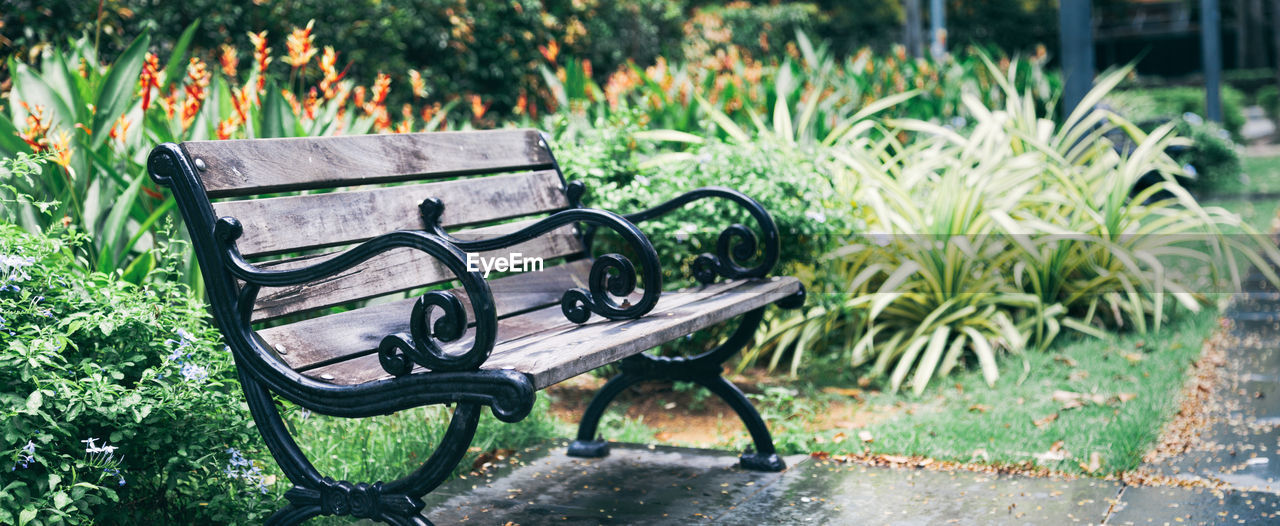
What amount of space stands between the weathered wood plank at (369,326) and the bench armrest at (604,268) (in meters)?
0.18

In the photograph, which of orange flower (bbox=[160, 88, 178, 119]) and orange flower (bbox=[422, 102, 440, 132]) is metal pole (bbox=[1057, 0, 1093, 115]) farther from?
orange flower (bbox=[160, 88, 178, 119])

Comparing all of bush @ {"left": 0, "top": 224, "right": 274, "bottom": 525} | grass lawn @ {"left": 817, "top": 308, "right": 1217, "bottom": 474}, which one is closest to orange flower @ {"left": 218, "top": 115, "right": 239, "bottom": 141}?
bush @ {"left": 0, "top": 224, "right": 274, "bottom": 525}

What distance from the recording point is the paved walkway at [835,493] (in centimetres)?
264

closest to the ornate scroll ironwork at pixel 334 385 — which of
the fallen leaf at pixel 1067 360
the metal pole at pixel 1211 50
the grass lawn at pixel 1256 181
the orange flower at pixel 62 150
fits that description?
the orange flower at pixel 62 150

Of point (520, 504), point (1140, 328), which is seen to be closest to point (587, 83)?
point (1140, 328)

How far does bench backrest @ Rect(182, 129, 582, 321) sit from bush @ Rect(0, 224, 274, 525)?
0.27 m

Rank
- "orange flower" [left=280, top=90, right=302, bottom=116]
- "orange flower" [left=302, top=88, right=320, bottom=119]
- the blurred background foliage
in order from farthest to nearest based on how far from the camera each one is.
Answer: the blurred background foliage, "orange flower" [left=302, top=88, right=320, bottom=119], "orange flower" [left=280, top=90, right=302, bottom=116]

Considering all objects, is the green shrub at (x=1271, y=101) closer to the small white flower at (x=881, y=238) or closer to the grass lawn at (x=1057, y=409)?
the grass lawn at (x=1057, y=409)

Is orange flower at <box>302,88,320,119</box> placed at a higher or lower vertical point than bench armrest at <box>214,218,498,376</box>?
higher

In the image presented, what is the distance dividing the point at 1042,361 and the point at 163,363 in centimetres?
323

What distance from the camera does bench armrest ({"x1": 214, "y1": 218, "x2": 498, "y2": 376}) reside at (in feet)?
6.13

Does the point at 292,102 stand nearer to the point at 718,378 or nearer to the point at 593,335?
the point at 718,378

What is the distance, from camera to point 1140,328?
4613 millimetres

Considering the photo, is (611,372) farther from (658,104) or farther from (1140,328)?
(1140,328)
